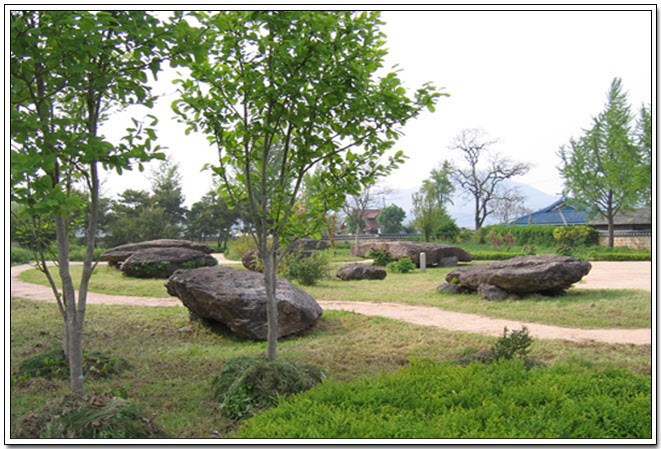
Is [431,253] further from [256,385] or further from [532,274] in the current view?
[256,385]

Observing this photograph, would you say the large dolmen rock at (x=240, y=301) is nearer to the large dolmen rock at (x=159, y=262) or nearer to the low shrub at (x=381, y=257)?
the large dolmen rock at (x=159, y=262)

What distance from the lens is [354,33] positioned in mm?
3252

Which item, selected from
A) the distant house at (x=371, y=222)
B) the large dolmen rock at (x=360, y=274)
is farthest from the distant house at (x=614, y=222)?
the distant house at (x=371, y=222)

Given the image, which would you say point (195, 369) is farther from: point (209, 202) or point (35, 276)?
point (209, 202)

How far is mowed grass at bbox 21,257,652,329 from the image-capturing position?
6684 millimetres

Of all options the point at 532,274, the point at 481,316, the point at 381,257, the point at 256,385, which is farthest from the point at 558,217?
the point at 256,385

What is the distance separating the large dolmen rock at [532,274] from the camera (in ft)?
26.8

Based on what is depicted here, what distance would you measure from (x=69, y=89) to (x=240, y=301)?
10.0ft

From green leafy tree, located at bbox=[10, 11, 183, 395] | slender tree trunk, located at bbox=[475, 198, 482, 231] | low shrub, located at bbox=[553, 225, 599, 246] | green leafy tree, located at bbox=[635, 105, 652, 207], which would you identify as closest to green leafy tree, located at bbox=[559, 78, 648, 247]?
green leafy tree, located at bbox=[635, 105, 652, 207]

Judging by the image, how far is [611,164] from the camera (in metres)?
4.93

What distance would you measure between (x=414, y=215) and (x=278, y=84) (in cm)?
1926

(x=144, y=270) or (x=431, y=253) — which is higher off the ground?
(x=431, y=253)

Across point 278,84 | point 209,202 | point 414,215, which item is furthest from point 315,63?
point 414,215

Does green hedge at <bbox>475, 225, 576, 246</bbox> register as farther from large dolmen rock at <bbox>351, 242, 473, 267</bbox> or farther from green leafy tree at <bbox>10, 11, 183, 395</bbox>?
green leafy tree at <bbox>10, 11, 183, 395</bbox>
